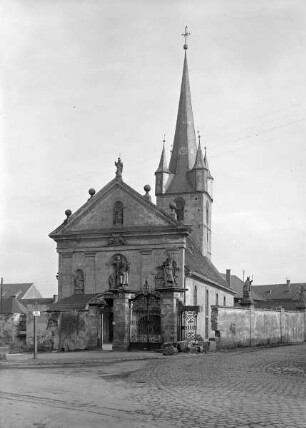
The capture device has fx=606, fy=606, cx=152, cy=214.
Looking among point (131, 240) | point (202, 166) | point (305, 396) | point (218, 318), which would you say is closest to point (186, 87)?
point (202, 166)

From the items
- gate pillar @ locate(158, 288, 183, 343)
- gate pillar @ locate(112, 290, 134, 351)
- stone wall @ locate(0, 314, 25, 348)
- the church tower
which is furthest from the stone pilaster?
the church tower

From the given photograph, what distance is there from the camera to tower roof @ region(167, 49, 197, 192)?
59531mm

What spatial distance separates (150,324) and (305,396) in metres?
18.7

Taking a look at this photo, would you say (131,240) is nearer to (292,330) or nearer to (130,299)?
(130,299)

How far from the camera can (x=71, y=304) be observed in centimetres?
3559

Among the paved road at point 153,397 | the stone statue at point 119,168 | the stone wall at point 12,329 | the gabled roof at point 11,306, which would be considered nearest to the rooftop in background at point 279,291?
the gabled roof at point 11,306

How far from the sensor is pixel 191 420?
9.31 metres

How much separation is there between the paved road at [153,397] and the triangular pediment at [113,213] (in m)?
23.1

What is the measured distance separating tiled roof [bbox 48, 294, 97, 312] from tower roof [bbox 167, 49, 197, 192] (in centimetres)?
2121

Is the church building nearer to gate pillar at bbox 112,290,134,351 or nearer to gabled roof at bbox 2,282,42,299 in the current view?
gate pillar at bbox 112,290,134,351

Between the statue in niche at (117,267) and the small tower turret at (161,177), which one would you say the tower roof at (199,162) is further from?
the statue in niche at (117,267)

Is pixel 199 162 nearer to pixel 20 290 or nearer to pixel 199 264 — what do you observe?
pixel 199 264

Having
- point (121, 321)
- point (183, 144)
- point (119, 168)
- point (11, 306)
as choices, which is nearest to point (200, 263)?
point (119, 168)

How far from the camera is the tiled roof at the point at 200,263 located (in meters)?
46.5
